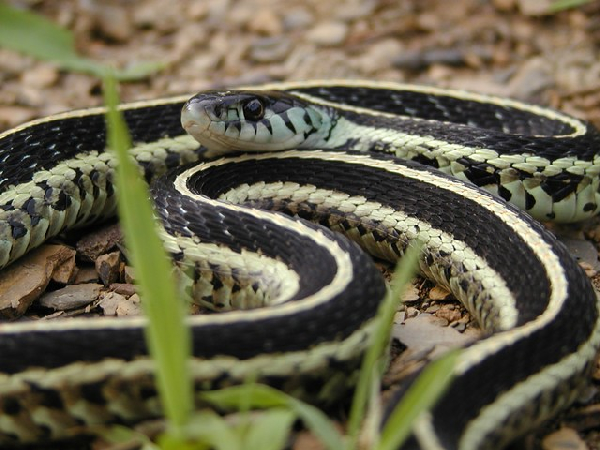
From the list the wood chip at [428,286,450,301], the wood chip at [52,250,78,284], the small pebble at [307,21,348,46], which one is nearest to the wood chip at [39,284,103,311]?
the wood chip at [52,250,78,284]

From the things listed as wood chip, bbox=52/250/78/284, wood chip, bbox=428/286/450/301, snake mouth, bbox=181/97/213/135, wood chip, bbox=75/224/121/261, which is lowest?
wood chip, bbox=428/286/450/301

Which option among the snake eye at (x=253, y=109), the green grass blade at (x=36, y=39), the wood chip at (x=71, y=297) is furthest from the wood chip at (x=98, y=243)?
the green grass blade at (x=36, y=39)

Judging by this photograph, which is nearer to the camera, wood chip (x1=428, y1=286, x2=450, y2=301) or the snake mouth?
wood chip (x1=428, y1=286, x2=450, y2=301)

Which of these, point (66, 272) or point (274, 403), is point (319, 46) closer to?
point (66, 272)

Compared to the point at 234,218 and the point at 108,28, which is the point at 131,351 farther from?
the point at 108,28

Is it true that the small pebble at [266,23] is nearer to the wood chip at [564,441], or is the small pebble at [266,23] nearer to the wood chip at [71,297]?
the wood chip at [71,297]

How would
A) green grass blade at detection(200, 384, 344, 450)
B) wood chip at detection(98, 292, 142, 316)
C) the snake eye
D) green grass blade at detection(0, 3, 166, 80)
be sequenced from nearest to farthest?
green grass blade at detection(200, 384, 344, 450)
green grass blade at detection(0, 3, 166, 80)
wood chip at detection(98, 292, 142, 316)
the snake eye

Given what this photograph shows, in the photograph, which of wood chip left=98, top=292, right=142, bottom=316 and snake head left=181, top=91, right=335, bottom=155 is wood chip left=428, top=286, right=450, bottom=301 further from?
wood chip left=98, top=292, right=142, bottom=316

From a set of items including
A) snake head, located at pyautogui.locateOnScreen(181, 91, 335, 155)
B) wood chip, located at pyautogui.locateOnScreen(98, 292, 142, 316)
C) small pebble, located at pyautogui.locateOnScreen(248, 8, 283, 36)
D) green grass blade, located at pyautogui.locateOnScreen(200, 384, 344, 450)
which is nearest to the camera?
green grass blade, located at pyautogui.locateOnScreen(200, 384, 344, 450)

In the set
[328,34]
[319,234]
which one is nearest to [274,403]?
[319,234]
